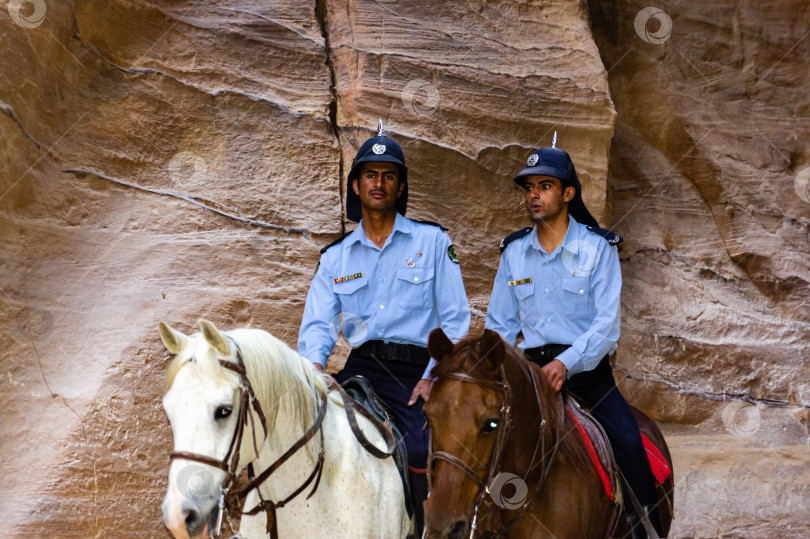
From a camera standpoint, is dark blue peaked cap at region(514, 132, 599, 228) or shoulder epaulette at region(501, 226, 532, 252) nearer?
dark blue peaked cap at region(514, 132, 599, 228)

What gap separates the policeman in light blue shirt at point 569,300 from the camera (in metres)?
4.32

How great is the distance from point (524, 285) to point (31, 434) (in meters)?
3.52

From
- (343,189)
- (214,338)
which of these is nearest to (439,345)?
(214,338)

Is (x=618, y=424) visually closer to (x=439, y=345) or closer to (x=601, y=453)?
(x=601, y=453)

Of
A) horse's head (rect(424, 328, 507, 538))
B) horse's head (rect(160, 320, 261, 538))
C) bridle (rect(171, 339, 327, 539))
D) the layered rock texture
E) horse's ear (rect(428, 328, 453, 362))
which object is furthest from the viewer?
the layered rock texture

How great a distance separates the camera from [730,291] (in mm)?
8281

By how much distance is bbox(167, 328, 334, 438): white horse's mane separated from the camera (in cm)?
315

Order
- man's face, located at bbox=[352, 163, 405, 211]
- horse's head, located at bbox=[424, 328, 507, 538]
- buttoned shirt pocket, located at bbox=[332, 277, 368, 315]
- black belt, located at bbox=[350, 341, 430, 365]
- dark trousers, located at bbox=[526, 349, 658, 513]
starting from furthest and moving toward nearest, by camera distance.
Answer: man's face, located at bbox=[352, 163, 405, 211], buttoned shirt pocket, located at bbox=[332, 277, 368, 315], black belt, located at bbox=[350, 341, 430, 365], dark trousers, located at bbox=[526, 349, 658, 513], horse's head, located at bbox=[424, 328, 507, 538]

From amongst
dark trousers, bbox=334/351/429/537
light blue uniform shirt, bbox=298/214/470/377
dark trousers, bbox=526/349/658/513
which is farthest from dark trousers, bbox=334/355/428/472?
dark trousers, bbox=526/349/658/513

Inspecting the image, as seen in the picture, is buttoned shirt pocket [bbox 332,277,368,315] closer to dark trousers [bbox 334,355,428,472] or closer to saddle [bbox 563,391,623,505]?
dark trousers [bbox 334,355,428,472]

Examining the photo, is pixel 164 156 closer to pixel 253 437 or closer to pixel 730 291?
pixel 253 437

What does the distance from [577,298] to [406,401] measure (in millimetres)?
1205

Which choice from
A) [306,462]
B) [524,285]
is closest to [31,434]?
[306,462]

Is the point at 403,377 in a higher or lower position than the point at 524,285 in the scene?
lower
